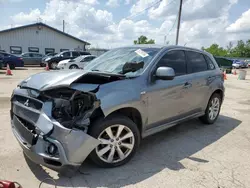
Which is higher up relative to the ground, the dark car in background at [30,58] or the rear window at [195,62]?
the rear window at [195,62]

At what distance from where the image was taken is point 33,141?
8.88ft

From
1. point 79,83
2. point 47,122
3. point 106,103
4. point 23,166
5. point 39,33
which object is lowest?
point 23,166

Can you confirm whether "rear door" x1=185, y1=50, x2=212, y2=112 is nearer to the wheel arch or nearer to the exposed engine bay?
the wheel arch

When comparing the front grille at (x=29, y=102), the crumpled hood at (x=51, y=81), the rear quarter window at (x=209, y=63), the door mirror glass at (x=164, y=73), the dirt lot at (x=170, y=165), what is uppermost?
the rear quarter window at (x=209, y=63)

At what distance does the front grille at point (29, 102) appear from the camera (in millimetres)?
2798

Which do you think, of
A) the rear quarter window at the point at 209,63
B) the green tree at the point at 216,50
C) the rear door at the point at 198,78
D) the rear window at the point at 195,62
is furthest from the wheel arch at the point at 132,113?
the green tree at the point at 216,50

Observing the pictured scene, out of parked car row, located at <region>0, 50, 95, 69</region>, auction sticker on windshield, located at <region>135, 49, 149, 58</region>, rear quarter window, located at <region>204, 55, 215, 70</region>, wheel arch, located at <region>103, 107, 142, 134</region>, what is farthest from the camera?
parked car row, located at <region>0, 50, 95, 69</region>

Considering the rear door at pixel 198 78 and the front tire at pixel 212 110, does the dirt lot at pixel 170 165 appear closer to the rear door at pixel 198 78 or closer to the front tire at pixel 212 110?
the front tire at pixel 212 110

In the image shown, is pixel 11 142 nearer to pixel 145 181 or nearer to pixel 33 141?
pixel 33 141

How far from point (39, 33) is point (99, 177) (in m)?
30.2

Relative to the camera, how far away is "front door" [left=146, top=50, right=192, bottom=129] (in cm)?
350

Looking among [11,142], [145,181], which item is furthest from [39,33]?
[145,181]

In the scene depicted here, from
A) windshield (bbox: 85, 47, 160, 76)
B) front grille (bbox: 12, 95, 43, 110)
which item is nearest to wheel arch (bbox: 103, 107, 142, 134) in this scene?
windshield (bbox: 85, 47, 160, 76)

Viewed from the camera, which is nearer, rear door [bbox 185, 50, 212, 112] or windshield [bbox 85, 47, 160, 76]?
windshield [bbox 85, 47, 160, 76]
